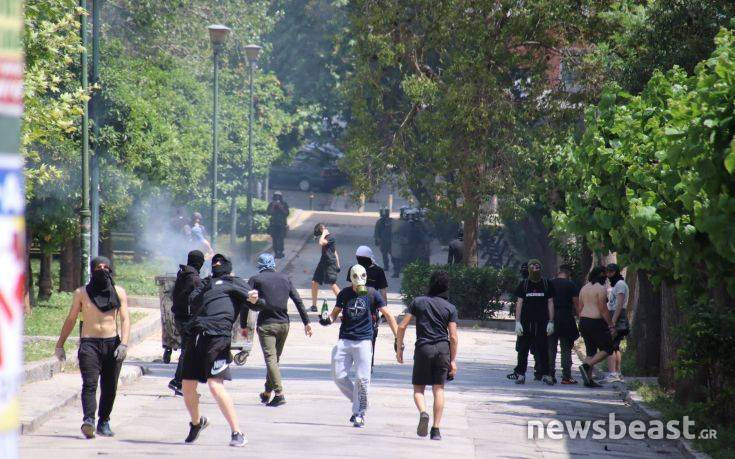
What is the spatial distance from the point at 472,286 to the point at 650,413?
1348 cm

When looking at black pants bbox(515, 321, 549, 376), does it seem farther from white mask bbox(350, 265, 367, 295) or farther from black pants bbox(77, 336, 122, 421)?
black pants bbox(77, 336, 122, 421)

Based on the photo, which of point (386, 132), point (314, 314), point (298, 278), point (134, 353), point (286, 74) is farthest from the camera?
point (286, 74)

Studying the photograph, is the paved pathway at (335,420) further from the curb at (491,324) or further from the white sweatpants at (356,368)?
the curb at (491,324)

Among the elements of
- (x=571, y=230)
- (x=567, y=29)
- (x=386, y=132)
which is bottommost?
(x=571, y=230)

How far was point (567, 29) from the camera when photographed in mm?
28297

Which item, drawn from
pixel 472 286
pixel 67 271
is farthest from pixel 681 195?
pixel 67 271

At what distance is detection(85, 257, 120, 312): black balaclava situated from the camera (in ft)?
38.3

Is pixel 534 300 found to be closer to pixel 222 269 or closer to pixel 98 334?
pixel 222 269

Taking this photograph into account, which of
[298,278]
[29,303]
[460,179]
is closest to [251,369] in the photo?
[29,303]

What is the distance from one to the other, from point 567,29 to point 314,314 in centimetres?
837

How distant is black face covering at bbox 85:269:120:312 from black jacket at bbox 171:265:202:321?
3.09 m

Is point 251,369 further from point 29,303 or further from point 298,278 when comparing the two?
point 298,278

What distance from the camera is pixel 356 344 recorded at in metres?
12.8

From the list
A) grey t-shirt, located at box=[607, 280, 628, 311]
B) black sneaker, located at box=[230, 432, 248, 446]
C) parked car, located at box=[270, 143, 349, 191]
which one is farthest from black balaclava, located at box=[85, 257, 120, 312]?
parked car, located at box=[270, 143, 349, 191]
